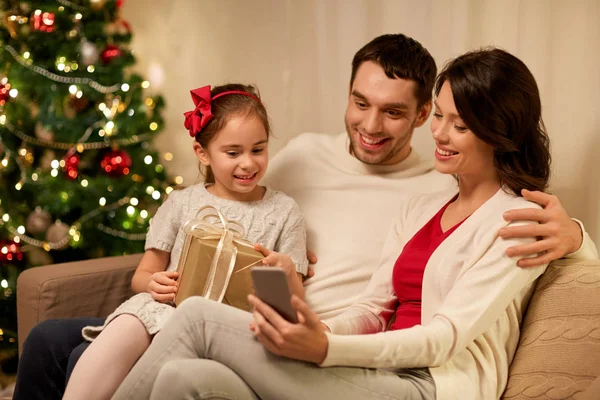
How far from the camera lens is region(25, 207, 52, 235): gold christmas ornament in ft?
10.1

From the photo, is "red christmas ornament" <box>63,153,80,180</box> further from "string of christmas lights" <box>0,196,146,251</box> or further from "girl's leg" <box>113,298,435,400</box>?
"girl's leg" <box>113,298,435,400</box>

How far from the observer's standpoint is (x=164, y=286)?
1932 millimetres

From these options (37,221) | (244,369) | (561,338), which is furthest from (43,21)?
(561,338)

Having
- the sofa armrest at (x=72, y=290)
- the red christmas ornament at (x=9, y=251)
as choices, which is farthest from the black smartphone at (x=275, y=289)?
the red christmas ornament at (x=9, y=251)

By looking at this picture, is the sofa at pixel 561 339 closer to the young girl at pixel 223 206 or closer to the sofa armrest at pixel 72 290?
the young girl at pixel 223 206

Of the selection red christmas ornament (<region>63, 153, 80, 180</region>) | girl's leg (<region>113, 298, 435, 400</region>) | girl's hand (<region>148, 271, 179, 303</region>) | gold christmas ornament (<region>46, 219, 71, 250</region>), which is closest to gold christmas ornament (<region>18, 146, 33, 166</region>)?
red christmas ornament (<region>63, 153, 80, 180</region>)

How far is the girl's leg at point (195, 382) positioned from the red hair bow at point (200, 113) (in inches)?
32.9

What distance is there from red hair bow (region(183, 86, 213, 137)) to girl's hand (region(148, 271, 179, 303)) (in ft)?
1.45

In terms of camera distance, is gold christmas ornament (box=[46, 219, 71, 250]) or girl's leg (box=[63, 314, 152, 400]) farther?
gold christmas ornament (box=[46, 219, 71, 250])

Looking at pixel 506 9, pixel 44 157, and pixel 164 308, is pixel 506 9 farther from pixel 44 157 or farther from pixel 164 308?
pixel 44 157

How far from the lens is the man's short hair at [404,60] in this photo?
6.97 ft

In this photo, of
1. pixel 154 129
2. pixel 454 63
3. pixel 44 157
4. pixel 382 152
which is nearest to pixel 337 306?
pixel 382 152

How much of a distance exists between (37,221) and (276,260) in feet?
5.38

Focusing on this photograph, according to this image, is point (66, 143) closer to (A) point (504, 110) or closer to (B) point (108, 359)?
(B) point (108, 359)
